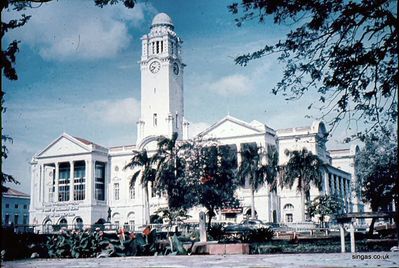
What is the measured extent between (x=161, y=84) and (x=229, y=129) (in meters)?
15.4

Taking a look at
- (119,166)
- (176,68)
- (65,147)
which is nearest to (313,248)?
(119,166)

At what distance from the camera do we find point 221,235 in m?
27.3

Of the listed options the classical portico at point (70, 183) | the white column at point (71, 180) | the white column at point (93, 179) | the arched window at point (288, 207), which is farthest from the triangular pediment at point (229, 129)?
the white column at point (71, 180)

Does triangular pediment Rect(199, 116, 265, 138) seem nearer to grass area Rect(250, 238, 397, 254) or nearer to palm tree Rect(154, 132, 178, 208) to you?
palm tree Rect(154, 132, 178, 208)

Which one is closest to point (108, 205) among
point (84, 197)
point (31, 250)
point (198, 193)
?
point (84, 197)

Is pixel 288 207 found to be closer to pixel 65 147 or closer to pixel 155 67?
pixel 155 67

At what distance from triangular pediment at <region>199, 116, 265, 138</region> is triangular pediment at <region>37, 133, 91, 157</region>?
60.4 ft

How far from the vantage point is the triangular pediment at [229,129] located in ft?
195

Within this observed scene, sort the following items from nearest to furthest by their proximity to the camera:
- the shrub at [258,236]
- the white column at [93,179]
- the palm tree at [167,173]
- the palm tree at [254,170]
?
the shrub at [258,236]
the palm tree at [167,173]
the palm tree at [254,170]
the white column at [93,179]

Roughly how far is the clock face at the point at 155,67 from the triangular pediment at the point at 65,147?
14.3 m

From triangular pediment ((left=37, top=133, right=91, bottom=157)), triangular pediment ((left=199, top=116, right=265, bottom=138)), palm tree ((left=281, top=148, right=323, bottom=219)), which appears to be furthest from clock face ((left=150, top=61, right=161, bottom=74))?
palm tree ((left=281, top=148, right=323, bottom=219))

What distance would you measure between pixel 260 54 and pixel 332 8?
1639mm

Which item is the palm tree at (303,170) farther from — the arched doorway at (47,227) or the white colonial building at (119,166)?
the arched doorway at (47,227)

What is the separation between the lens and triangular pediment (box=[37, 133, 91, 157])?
68062mm
